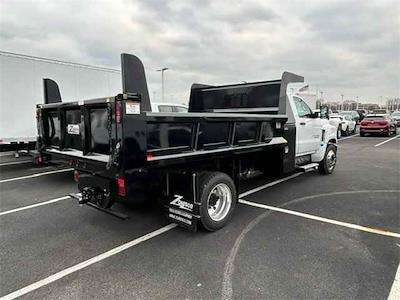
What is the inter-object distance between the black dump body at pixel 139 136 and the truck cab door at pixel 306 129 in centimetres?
95

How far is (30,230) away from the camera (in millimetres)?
4730

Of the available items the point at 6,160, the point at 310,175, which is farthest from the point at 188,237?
the point at 6,160

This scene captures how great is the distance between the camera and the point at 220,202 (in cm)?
489

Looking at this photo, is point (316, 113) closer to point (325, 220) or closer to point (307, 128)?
point (307, 128)

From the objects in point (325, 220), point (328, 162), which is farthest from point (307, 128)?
point (325, 220)

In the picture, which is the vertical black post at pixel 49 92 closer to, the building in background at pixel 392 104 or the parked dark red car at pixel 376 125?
the parked dark red car at pixel 376 125

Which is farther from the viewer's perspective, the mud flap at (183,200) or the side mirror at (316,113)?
the side mirror at (316,113)

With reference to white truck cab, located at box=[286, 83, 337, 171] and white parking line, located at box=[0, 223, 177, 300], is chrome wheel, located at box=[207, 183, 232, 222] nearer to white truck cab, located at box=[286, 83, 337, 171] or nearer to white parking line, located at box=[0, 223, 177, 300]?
white parking line, located at box=[0, 223, 177, 300]

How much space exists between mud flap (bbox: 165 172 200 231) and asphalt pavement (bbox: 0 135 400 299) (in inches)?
10.1

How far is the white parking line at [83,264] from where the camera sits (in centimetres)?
315

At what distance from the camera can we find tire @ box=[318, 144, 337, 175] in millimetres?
8273

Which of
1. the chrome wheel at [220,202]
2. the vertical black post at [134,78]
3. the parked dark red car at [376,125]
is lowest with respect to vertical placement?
the chrome wheel at [220,202]

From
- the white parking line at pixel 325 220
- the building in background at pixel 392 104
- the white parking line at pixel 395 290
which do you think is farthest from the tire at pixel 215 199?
the building in background at pixel 392 104

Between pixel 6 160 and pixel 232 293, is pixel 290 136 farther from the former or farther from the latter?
pixel 6 160
